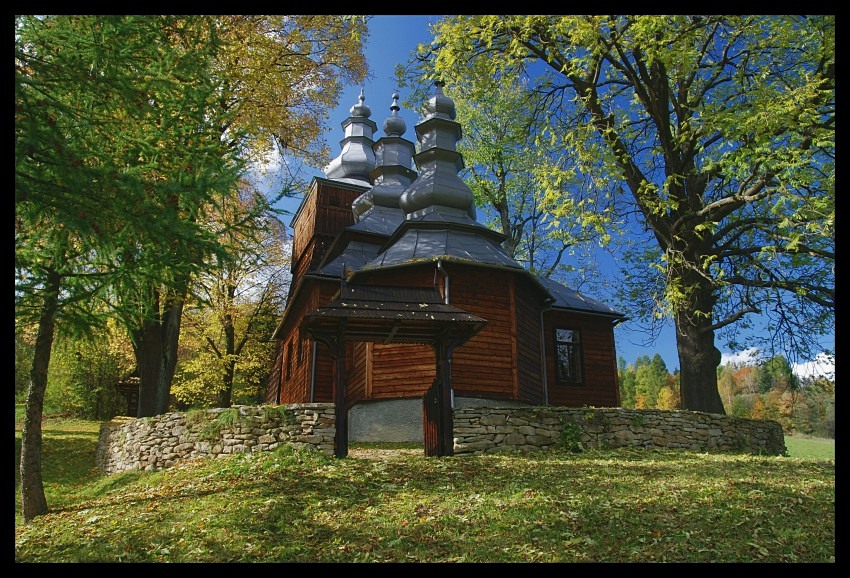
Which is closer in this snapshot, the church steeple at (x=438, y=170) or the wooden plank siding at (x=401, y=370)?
the wooden plank siding at (x=401, y=370)

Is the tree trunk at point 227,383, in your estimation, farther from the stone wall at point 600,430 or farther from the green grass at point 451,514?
the stone wall at point 600,430

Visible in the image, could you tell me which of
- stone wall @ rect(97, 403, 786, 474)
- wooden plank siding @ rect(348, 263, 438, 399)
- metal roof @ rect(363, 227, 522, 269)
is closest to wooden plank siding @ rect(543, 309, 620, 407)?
metal roof @ rect(363, 227, 522, 269)

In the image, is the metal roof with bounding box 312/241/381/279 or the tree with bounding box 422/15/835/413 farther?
the metal roof with bounding box 312/241/381/279

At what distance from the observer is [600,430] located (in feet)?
40.6

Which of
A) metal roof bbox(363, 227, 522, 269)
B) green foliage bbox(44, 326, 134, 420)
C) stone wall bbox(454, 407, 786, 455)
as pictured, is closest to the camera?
stone wall bbox(454, 407, 786, 455)

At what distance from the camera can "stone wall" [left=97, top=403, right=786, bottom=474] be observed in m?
10.8

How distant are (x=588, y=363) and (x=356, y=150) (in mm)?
15415

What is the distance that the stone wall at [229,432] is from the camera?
10.7 meters

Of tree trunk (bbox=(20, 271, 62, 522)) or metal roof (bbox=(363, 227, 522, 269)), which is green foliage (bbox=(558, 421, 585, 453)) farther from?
tree trunk (bbox=(20, 271, 62, 522))

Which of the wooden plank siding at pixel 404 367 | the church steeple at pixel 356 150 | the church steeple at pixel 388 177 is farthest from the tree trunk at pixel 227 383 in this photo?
the wooden plank siding at pixel 404 367

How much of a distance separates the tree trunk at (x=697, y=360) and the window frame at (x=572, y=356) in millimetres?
5331

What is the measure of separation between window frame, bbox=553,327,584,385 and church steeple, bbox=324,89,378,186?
1173cm

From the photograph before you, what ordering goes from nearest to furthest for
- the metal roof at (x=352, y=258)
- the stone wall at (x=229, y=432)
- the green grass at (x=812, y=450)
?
the stone wall at (x=229, y=432), the green grass at (x=812, y=450), the metal roof at (x=352, y=258)
